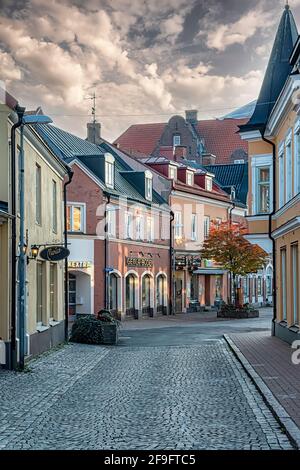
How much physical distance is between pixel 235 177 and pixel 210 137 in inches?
783

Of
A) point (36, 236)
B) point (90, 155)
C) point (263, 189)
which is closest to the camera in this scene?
point (36, 236)

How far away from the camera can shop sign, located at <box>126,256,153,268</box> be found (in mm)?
39469

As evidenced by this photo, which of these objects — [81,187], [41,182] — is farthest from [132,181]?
[41,182]

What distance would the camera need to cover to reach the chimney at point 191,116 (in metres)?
77.7

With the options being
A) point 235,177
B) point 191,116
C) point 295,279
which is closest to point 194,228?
point 235,177

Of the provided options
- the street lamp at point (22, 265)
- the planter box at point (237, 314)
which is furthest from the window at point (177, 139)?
the street lamp at point (22, 265)

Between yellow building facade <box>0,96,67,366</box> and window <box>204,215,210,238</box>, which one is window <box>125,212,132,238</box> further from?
Result: yellow building facade <box>0,96,67,366</box>

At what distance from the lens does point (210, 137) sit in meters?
77.8

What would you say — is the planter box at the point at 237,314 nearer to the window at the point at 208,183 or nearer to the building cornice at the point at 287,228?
the window at the point at 208,183

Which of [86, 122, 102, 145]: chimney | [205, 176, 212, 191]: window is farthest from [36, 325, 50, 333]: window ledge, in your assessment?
[205, 176, 212, 191]: window

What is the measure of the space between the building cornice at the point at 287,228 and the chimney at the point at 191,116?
5447 centimetres

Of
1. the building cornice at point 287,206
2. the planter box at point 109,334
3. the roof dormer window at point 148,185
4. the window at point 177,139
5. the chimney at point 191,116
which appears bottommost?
the planter box at point 109,334

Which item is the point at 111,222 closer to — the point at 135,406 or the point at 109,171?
the point at 109,171
